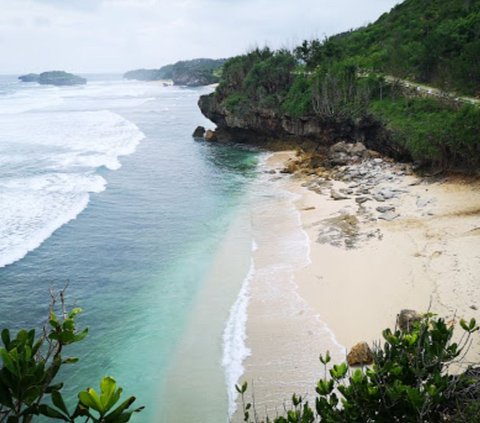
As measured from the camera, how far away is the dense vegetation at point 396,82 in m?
26.3

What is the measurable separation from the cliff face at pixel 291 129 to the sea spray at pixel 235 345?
19.5 metres

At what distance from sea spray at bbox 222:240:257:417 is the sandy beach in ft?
0.75

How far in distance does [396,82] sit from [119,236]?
26013 mm

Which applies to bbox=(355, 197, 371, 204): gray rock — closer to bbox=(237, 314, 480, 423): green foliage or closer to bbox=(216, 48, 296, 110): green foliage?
bbox=(237, 314, 480, 423): green foliage

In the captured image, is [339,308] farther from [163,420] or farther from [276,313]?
[163,420]

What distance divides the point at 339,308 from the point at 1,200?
21301mm

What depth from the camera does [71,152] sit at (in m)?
41.3

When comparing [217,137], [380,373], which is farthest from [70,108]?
[380,373]

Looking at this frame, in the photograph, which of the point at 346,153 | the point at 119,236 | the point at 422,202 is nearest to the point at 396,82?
the point at 346,153

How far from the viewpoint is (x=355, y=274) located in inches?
653

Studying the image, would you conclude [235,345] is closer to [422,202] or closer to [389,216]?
[389,216]

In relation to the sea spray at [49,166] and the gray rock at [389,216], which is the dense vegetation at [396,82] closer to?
the gray rock at [389,216]

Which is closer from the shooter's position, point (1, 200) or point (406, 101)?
point (1, 200)

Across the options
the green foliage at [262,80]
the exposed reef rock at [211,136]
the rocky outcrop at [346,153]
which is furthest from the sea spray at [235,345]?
the exposed reef rock at [211,136]
